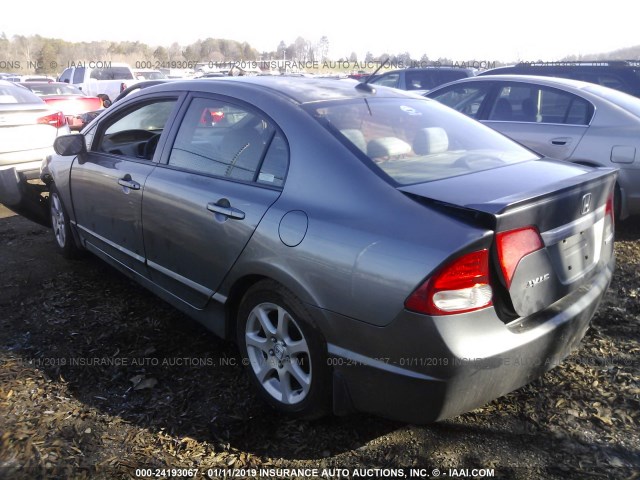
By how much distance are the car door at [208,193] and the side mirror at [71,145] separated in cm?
120

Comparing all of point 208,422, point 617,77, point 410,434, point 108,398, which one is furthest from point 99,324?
point 617,77

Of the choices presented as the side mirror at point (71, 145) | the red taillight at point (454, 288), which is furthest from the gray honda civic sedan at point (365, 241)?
the side mirror at point (71, 145)

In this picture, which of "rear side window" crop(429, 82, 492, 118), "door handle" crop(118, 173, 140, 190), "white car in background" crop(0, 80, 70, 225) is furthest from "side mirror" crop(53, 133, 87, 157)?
"rear side window" crop(429, 82, 492, 118)

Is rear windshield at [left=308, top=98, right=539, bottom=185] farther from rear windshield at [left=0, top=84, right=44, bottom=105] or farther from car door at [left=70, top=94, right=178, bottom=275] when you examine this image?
rear windshield at [left=0, top=84, right=44, bottom=105]

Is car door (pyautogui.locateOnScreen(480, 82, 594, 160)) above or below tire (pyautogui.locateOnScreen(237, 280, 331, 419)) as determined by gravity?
above

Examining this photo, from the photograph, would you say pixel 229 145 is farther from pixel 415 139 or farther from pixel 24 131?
pixel 24 131

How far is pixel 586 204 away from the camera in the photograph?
2.48 meters

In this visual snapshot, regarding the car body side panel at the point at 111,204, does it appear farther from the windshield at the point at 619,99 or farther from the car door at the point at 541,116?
the windshield at the point at 619,99

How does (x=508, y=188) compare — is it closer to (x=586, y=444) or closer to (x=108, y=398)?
(x=586, y=444)

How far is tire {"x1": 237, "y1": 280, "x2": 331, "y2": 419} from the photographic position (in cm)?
247

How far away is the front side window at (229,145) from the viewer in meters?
2.79

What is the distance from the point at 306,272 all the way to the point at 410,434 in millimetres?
962

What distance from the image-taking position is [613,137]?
5.15 m

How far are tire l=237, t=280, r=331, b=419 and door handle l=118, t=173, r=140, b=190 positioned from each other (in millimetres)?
1248
